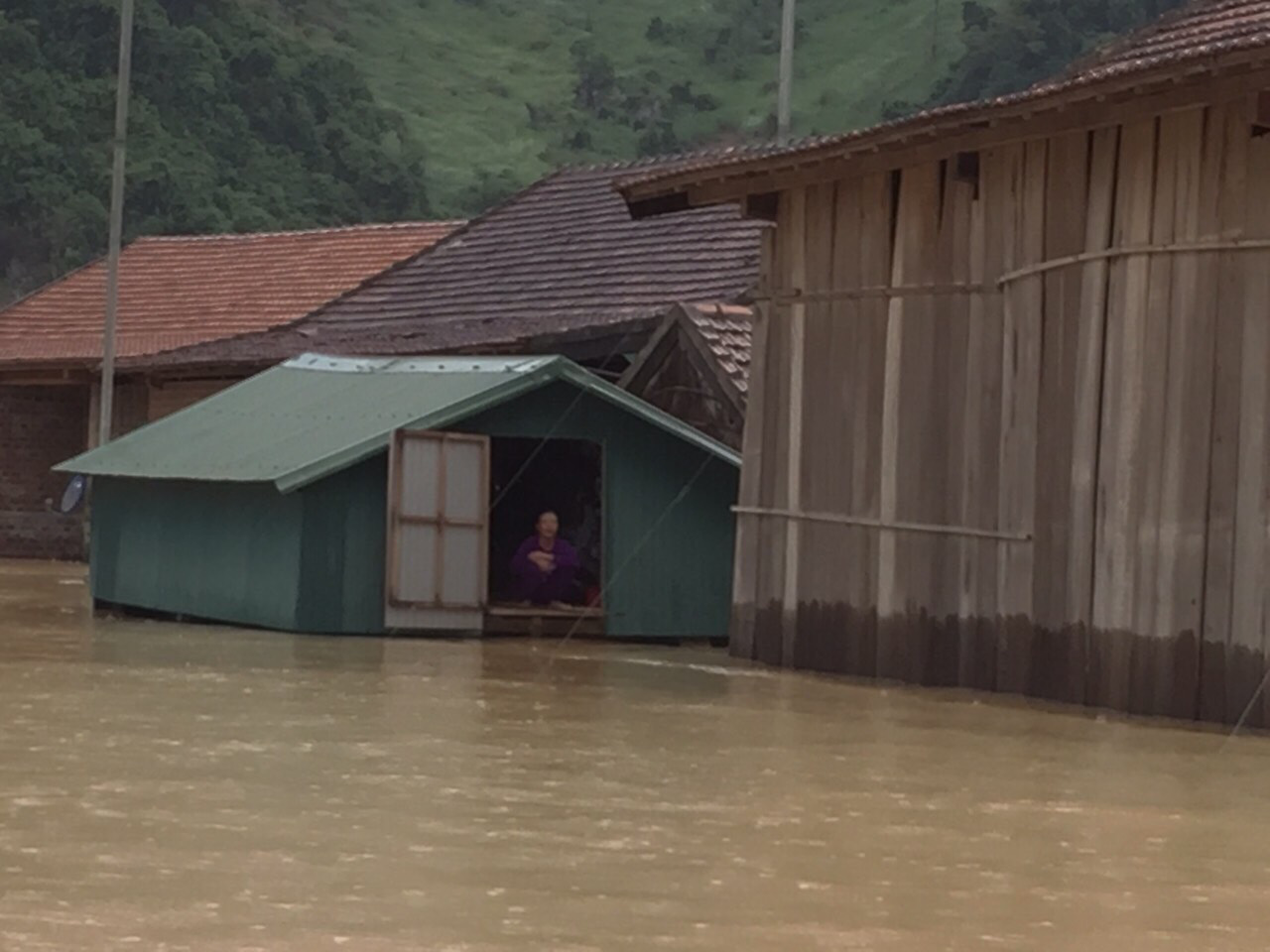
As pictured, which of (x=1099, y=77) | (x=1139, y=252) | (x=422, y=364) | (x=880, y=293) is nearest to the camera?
(x=1099, y=77)

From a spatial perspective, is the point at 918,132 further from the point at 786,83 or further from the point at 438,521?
the point at 786,83

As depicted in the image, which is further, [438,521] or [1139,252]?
[438,521]

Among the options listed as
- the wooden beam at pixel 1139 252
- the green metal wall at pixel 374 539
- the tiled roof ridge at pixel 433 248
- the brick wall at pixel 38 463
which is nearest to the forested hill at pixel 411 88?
the brick wall at pixel 38 463

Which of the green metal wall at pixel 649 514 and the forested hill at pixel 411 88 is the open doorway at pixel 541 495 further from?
the forested hill at pixel 411 88

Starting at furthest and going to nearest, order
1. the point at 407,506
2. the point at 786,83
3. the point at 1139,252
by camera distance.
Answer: the point at 786,83 < the point at 407,506 < the point at 1139,252

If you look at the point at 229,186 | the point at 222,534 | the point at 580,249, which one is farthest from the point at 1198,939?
the point at 229,186

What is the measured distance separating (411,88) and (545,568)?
239ft

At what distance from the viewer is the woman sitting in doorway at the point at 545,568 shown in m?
22.4

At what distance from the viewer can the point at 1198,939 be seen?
8211mm

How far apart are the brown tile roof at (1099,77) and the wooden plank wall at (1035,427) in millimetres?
481

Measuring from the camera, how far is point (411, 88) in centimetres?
9369

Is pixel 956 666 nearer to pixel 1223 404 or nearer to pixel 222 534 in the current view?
pixel 1223 404

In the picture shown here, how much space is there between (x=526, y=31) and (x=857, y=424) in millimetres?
85189

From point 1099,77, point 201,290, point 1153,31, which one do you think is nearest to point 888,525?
point 1099,77
